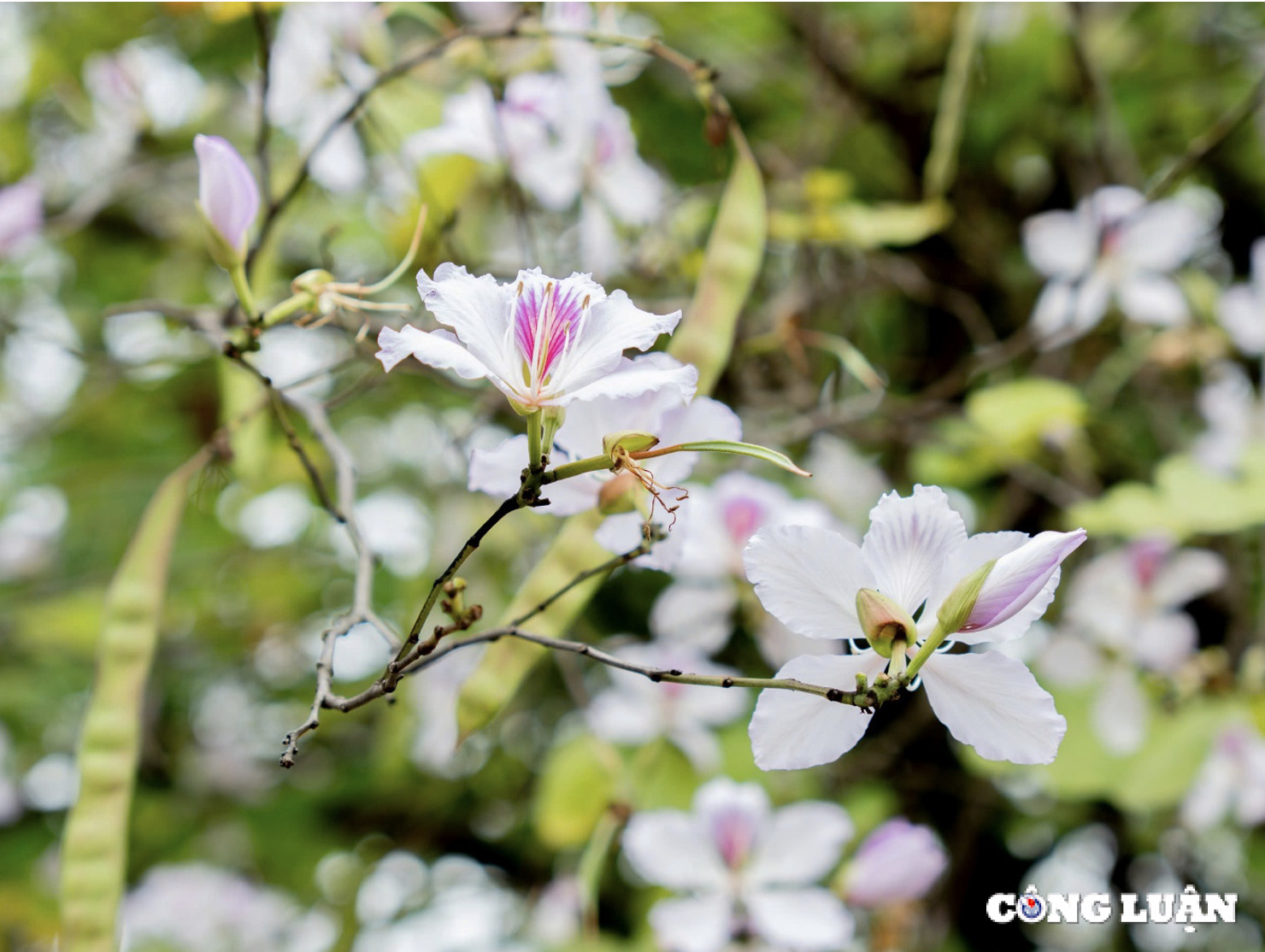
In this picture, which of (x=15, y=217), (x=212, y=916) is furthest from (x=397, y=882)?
(x=15, y=217)

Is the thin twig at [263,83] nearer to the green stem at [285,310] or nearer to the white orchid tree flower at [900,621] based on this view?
the green stem at [285,310]

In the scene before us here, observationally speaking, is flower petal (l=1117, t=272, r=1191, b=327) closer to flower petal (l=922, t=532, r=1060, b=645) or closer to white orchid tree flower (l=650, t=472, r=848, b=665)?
white orchid tree flower (l=650, t=472, r=848, b=665)

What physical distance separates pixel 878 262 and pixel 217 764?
65.5 inches

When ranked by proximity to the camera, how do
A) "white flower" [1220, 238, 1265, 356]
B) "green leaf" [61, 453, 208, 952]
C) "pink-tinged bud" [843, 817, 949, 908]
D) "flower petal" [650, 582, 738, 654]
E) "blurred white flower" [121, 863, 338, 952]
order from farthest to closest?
"blurred white flower" [121, 863, 338, 952] → "white flower" [1220, 238, 1265, 356] → "flower petal" [650, 582, 738, 654] → "pink-tinged bud" [843, 817, 949, 908] → "green leaf" [61, 453, 208, 952]

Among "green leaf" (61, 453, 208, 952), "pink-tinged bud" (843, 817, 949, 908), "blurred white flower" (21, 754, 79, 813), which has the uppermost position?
"green leaf" (61, 453, 208, 952)

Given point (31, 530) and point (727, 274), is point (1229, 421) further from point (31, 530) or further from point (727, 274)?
point (31, 530)

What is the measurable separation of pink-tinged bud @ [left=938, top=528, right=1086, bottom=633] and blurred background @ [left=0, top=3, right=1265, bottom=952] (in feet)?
1.80

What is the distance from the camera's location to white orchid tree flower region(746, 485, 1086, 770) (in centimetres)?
53

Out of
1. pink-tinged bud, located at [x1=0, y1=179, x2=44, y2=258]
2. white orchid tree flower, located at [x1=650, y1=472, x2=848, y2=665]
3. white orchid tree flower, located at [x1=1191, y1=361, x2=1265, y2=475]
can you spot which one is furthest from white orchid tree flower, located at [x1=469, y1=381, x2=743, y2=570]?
white orchid tree flower, located at [x1=1191, y1=361, x2=1265, y2=475]

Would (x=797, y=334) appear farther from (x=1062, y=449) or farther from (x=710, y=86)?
(x=1062, y=449)

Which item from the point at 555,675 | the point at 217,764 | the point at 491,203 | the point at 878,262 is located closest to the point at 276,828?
the point at 217,764

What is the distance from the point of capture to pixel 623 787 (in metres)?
1.14

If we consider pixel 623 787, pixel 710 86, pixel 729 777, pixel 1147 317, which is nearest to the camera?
pixel 710 86

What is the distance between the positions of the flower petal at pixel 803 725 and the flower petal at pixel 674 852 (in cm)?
55
